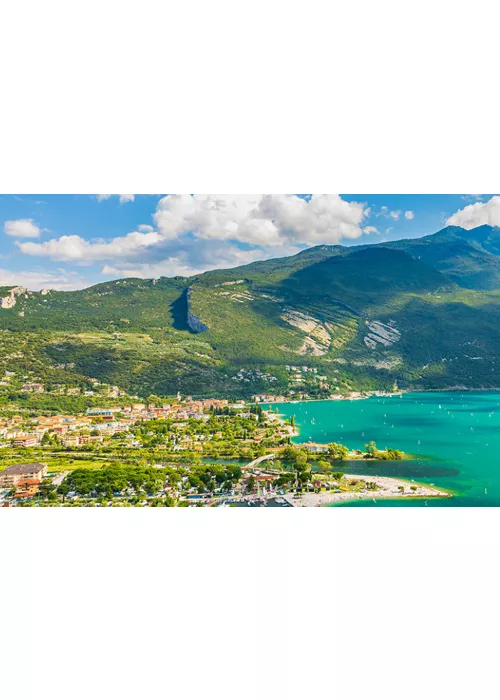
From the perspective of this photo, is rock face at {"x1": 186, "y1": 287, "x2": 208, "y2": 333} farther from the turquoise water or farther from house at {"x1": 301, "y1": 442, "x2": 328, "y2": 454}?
house at {"x1": 301, "y1": 442, "x2": 328, "y2": 454}

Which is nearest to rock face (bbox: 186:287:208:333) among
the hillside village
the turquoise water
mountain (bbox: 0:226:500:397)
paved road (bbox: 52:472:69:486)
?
mountain (bbox: 0:226:500:397)

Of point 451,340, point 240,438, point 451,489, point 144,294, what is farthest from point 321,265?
point 451,489

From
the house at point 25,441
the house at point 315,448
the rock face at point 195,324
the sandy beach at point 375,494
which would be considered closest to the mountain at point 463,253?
the rock face at point 195,324

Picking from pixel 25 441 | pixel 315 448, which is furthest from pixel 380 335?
pixel 25 441

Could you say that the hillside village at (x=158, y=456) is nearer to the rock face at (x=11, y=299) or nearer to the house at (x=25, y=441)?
the house at (x=25, y=441)

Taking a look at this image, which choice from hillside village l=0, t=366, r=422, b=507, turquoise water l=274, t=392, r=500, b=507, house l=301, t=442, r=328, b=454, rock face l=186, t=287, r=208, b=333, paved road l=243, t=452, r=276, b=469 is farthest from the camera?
rock face l=186, t=287, r=208, b=333

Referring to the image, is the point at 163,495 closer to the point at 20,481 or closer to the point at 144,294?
the point at 20,481

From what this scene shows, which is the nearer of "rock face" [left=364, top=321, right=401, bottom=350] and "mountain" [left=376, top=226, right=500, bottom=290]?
"rock face" [left=364, top=321, right=401, bottom=350]

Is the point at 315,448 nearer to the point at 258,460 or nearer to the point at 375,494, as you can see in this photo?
the point at 258,460
